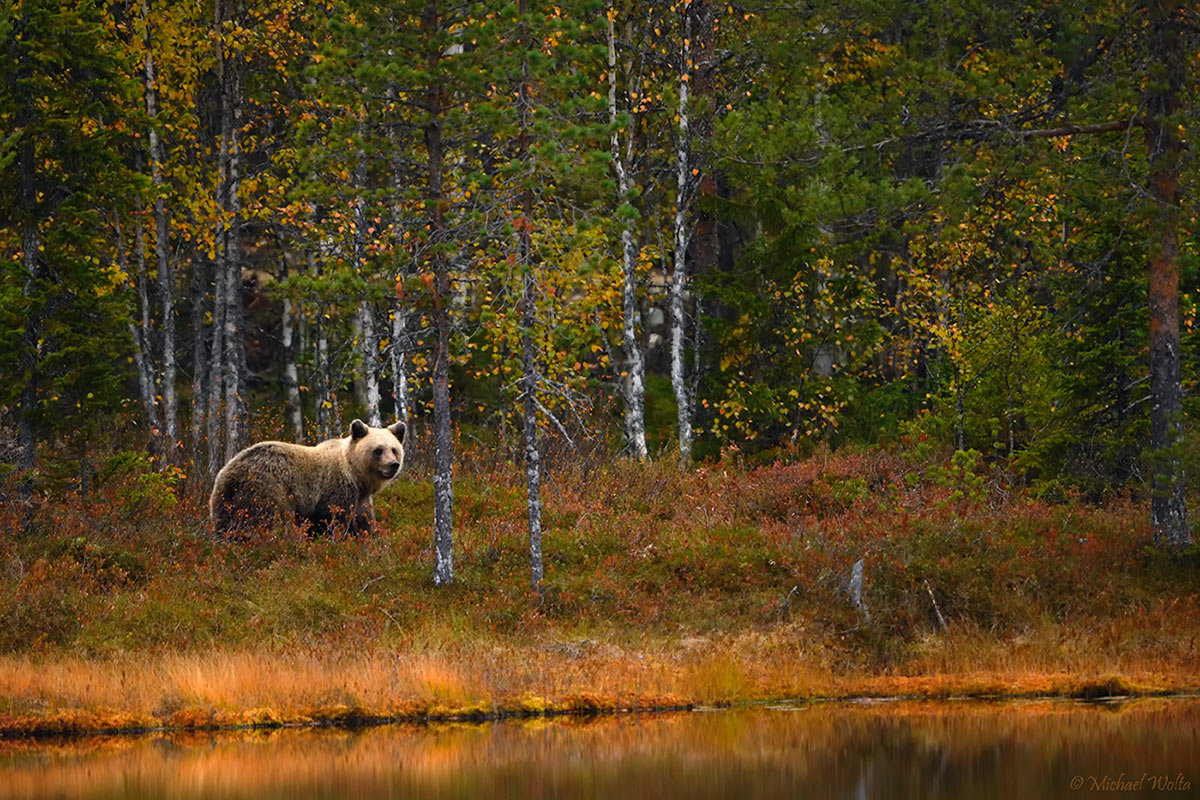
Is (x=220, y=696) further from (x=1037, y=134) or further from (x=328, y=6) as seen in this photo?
(x=328, y=6)

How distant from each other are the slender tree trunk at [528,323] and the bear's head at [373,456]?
11.2 ft

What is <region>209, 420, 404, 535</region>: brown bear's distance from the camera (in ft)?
67.1

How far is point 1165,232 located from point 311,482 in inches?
486

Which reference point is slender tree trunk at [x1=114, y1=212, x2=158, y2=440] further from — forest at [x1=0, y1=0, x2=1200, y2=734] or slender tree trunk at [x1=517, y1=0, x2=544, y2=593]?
slender tree trunk at [x1=517, y1=0, x2=544, y2=593]

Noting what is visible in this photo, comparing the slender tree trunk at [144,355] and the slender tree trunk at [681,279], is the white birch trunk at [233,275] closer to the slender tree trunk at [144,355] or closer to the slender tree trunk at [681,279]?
the slender tree trunk at [144,355]

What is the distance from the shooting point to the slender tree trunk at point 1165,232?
1766 centimetres

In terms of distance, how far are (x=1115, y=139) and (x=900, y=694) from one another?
9.00 m

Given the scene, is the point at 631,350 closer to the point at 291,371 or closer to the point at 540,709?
the point at 291,371

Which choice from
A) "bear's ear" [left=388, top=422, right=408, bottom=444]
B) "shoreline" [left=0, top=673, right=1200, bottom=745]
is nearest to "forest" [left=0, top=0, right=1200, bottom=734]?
"shoreline" [left=0, top=673, right=1200, bottom=745]

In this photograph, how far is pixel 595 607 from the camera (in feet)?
60.5

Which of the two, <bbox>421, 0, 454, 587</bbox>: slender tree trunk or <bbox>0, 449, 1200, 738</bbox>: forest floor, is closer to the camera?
<bbox>0, 449, 1200, 738</bbox>: forest floor

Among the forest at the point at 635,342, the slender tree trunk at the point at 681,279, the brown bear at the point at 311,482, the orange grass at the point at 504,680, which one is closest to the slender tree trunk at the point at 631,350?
the forest at the point at 635,342

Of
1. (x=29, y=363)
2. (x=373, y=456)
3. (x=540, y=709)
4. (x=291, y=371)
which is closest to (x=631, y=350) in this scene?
(x=373, y=456)

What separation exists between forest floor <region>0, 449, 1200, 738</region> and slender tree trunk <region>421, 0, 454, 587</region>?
0.71 metres
